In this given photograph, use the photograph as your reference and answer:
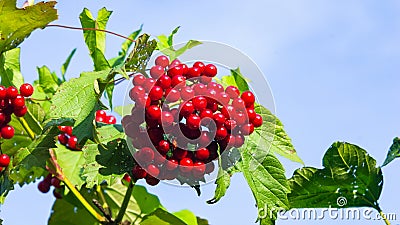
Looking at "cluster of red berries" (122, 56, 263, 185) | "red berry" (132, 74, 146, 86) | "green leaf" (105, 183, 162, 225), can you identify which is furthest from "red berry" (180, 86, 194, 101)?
"green leaf" (105, 183, 162, 225)

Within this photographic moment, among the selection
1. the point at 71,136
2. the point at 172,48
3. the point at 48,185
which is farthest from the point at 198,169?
the point at 48,185

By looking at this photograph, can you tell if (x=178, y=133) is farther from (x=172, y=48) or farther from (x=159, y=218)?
(x=159, y=218)

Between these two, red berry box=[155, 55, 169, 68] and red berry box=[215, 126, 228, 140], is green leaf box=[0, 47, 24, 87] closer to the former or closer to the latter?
red berry box=[155, 55, 169, 68]

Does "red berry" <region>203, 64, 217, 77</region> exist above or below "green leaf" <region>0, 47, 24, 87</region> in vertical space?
below

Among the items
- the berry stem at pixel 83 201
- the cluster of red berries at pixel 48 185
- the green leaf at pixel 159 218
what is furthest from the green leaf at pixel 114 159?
the cluster of red berries at pixel 48 185

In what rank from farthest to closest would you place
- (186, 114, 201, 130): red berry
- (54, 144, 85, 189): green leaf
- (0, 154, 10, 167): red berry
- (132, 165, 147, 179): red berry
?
(54, 144, 85, 189): green leaf < (0, 154, 10, 167): red berry < (132, 165, 147, 179): red berry < (186, 114, 201, 130): red berry

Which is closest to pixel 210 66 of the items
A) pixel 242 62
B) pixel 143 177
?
pixel 242 62
